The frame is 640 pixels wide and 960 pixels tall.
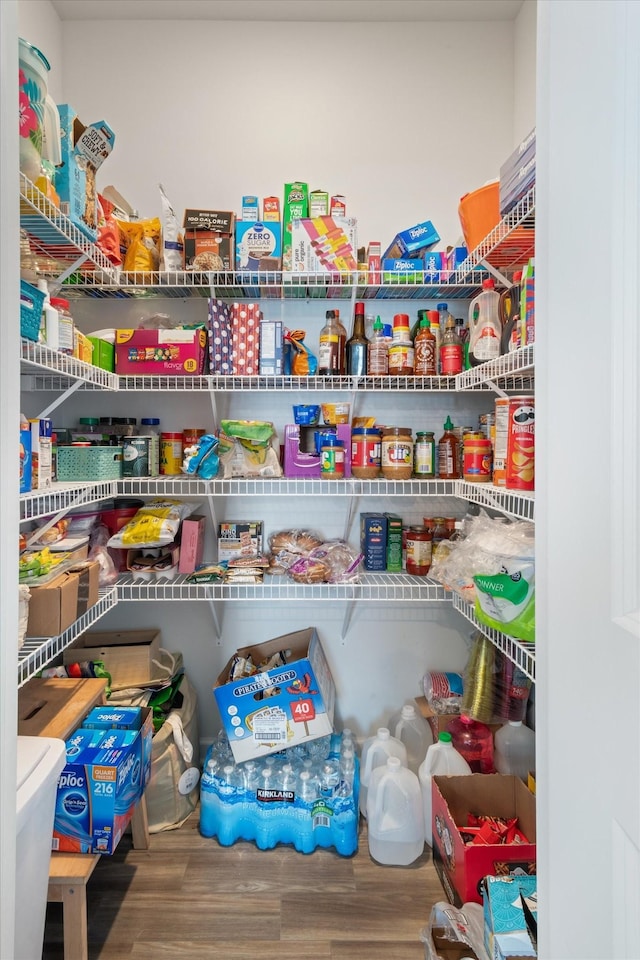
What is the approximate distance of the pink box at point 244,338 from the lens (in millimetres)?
2025

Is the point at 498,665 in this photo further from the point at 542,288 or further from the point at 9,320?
the point at 9,320

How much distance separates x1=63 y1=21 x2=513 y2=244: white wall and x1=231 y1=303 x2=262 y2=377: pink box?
22.5 inches

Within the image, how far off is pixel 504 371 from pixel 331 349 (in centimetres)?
69

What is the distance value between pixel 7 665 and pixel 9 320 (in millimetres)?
401

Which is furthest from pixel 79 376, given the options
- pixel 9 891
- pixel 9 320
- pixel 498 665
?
pixel 498 665

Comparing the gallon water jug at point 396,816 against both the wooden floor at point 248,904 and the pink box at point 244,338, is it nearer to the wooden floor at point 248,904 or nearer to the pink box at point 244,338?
the wooden floor at point 248,904

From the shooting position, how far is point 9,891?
0.63 m

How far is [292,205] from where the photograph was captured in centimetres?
199


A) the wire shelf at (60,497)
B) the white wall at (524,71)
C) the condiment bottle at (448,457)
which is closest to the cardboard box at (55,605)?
the wire shelf at (60,497)

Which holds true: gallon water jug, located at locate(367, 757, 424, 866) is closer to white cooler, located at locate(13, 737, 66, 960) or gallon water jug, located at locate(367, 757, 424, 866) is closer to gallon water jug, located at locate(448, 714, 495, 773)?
gallon water jug, located at locate(448, 714, 495, 773)

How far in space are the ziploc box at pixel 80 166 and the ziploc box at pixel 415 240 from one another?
105 cm

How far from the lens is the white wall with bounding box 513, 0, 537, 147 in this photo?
6.66ft

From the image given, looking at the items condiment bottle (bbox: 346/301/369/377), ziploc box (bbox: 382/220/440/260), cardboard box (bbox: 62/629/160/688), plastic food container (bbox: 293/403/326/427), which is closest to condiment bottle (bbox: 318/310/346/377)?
condiment bottle (bbox: 346/301/369/377)

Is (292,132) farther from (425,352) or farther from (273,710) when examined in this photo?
(273,710)
